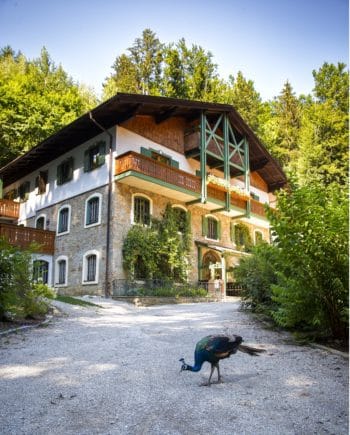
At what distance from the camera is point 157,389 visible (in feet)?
14.5

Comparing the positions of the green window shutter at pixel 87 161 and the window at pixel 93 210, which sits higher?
the green window shutter at pixel 87 161

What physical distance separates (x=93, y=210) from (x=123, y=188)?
1.97 m

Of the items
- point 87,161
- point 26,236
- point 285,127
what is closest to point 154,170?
point 87,161

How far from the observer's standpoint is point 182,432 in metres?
3.31

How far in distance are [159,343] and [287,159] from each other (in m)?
35.4

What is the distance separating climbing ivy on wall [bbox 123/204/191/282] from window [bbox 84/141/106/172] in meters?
3.58

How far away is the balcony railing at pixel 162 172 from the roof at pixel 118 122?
2.12 m

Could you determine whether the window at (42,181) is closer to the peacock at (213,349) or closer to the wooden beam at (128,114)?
the wooden beam at (128,114)

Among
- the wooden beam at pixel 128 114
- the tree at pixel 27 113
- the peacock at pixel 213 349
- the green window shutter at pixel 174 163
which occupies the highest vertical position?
the tree at pixel 27 113

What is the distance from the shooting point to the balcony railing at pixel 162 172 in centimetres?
1656

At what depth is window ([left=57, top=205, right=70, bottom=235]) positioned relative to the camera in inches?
771

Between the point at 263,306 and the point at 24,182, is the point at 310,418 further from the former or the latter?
the point at 24,182

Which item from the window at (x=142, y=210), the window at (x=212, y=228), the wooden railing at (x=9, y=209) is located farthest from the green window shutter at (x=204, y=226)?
the wooden railing at (x=9, y=209)

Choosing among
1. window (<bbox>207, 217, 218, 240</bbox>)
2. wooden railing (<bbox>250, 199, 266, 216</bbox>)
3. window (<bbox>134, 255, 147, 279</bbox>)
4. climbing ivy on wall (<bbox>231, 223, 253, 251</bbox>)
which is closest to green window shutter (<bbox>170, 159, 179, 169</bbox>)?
window (<bbox>207, 217, 218, 240</bbox>)
